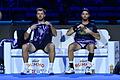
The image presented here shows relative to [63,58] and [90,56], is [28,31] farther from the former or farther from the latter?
[90,56]

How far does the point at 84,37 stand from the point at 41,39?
0.67 meters

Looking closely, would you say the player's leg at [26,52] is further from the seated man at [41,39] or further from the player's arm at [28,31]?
the player's arm at [28,31]

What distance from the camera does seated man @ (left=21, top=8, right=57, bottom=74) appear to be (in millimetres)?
6395

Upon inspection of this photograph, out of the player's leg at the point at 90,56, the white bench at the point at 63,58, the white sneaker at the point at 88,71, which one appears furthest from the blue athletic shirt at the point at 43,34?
the white sneaker at the point at 88,71

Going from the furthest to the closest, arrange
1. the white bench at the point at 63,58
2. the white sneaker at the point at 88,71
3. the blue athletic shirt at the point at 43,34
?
the white bench at the point at 63,58 → the blue athletic shirt at the point at 43,34 → the white sneaker at the point at 88,71

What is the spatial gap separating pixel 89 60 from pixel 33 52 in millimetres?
890

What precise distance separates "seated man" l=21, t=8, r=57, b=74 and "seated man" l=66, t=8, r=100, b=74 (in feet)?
0.91

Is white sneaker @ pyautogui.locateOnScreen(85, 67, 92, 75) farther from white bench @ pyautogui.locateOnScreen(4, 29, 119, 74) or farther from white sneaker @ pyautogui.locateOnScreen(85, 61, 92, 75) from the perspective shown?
white bench @ pyautogui.locateOnScreen(4, 29, 119, 74)

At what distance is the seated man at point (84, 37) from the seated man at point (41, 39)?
28 centimetres

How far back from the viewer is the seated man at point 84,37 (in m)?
6.40

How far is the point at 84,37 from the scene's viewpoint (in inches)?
257

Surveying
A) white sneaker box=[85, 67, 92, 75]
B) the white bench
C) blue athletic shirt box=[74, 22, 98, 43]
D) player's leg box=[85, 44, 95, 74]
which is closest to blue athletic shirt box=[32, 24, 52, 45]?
the white bench

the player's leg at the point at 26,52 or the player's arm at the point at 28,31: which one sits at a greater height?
the player's arm at the point at 28,31

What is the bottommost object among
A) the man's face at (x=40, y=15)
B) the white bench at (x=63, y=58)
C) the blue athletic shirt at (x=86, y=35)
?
the white bench at (x=63, y=58)
